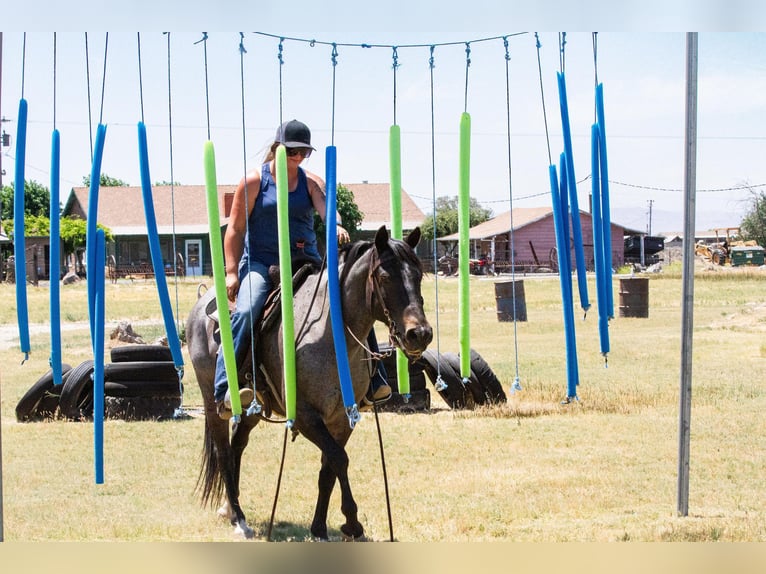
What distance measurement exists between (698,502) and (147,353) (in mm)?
5347

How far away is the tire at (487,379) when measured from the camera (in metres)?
8.41

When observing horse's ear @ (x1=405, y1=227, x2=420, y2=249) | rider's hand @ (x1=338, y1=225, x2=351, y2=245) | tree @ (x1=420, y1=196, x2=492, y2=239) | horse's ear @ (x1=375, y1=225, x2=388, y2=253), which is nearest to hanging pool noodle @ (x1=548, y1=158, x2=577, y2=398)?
horse's ear @ (x1=405, y1=227, x2=420, y2=249)

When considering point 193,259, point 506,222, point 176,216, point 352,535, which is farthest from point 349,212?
point 506,222

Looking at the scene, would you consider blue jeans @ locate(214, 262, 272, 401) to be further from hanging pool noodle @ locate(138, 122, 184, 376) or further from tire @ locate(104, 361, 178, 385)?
tire @ locate(104, 361, 178, 385)

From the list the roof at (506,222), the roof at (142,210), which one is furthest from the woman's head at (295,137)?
the roof at (506,222)

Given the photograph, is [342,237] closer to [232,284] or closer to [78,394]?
[232,284]

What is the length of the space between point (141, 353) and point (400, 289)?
5272 millimetres

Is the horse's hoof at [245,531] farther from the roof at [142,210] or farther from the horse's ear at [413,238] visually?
the roof at [142,210]

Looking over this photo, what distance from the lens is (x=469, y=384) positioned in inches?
340

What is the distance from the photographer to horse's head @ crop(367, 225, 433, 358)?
408cm

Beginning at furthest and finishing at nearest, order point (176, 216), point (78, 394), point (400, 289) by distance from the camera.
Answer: point (176, 216) → point (78, 394) → point (400, 289)

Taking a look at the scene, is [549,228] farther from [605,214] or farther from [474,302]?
[605,214]
